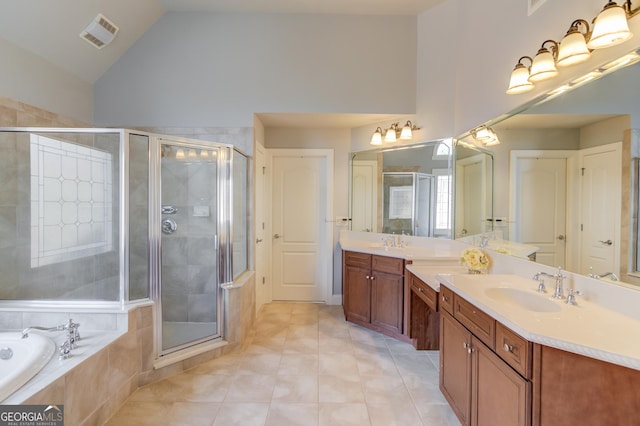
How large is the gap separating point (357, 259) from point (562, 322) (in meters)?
2.09

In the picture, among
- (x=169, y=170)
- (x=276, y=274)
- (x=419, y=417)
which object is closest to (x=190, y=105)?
(x=169, y=170)

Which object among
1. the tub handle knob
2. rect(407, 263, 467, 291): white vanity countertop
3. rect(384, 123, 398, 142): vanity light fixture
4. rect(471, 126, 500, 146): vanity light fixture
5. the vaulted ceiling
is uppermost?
the vaulted ceiling

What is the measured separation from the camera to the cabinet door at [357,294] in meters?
3.15

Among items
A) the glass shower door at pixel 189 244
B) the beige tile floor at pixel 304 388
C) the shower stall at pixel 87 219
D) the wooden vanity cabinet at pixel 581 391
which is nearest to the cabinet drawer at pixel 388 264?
the beige tile floor at pixel 304 388

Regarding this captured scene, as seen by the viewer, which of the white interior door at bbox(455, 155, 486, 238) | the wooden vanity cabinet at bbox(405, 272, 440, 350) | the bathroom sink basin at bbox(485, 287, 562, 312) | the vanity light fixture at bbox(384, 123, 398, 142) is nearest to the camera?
the bathroom sink basin at bbox(485, 287, 562, 312)

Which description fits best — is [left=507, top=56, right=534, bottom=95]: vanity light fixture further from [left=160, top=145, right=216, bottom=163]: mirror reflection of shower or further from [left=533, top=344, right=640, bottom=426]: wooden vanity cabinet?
[left=160, top=145, right=216, bottom=163]: mirror reflection of shower

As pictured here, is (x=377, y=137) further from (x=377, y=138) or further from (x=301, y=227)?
(x=301, y=227)

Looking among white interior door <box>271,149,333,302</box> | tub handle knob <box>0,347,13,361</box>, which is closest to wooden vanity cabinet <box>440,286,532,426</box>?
white interior door <box>271,149,333,302</box>

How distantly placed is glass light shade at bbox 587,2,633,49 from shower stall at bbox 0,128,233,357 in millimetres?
2679

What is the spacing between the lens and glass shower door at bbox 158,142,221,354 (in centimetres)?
259

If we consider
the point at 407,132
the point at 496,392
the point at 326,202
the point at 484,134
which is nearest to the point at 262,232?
the point at 326,202

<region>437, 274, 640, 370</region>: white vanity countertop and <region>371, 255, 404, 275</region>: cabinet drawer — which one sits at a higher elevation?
<region>437, 274, 640, 370</region>: white vanity countertop

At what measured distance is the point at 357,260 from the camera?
10.6 ft

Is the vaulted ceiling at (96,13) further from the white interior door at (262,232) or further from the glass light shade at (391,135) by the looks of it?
the white interior door at (262,232)
